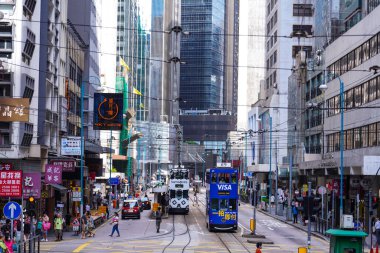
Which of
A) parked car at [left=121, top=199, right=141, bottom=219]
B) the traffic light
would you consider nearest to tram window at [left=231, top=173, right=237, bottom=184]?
the traffic light

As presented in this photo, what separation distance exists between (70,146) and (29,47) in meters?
8.71

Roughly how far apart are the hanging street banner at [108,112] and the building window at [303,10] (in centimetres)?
6536

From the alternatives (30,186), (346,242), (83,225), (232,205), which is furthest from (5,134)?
(346,242)

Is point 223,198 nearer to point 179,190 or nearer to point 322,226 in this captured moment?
point 322,226

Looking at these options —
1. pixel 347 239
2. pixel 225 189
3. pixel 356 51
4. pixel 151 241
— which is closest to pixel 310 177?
pixel 356 51

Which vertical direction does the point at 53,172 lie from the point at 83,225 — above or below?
above

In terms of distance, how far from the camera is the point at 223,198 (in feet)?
169

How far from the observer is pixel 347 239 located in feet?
79.7

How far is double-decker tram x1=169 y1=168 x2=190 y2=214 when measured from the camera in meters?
70.6

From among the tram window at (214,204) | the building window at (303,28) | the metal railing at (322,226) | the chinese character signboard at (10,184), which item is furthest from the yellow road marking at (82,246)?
the building window at (303,28)

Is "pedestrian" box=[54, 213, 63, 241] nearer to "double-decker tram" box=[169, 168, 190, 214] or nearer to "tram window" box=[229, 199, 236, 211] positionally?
"tram window" box=[229, 199, 236, 211]

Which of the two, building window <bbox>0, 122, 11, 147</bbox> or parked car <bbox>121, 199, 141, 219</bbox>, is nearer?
building window <bbox>0, 122, 11, 147</bbox>

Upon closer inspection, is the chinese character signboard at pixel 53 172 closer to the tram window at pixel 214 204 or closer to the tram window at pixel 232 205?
the tram window at pixel 214 204

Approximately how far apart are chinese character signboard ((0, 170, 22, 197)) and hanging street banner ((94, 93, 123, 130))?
2057 cm
